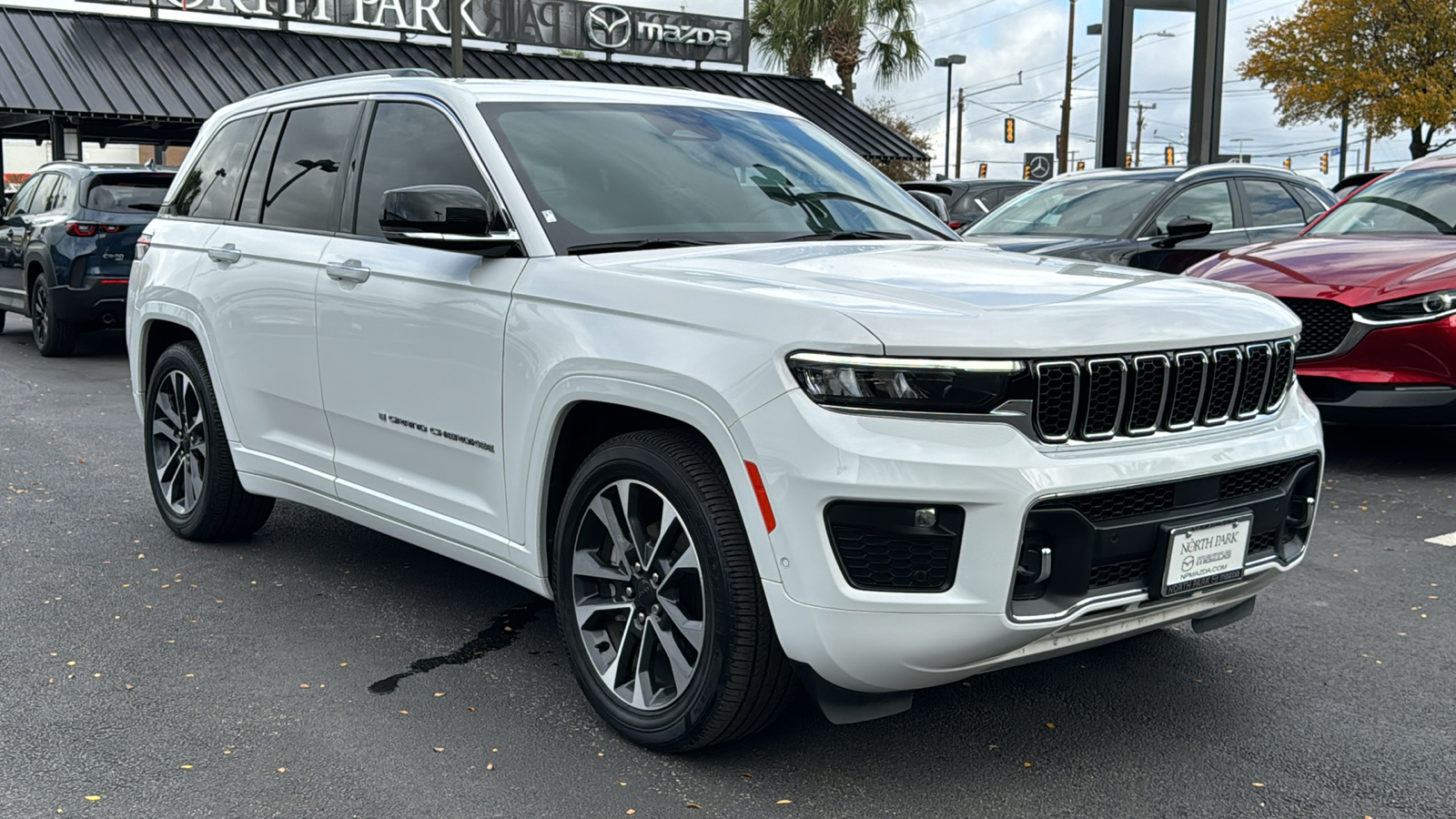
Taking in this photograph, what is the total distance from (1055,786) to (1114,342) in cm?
112

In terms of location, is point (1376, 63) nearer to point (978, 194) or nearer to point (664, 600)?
point (978, 194)

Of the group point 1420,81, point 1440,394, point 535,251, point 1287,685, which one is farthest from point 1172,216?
point 1420,81

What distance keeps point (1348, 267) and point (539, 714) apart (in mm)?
5484

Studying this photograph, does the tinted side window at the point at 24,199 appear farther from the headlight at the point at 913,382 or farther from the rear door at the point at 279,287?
the headlight at the point at 913,382

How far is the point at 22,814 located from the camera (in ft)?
10.2

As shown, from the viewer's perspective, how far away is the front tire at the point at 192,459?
5.41m

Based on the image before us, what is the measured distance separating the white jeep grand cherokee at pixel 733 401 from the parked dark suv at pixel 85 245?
861cm

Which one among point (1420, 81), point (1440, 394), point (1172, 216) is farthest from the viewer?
point (1420, 81)

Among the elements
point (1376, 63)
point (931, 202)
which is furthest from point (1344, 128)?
point (931, 202)

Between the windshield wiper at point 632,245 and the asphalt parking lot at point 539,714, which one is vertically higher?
the windshield wiper at point 632,245

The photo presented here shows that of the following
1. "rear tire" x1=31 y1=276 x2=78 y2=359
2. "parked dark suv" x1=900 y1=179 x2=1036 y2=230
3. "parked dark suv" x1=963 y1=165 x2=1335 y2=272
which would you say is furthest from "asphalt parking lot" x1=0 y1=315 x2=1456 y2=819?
"parked dark suv" x1=900 y1=179 x2=1036 y2=230

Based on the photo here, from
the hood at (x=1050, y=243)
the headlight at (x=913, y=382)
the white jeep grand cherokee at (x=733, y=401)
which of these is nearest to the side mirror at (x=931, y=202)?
the white jeep grand cherokee at (x=733, y=401)

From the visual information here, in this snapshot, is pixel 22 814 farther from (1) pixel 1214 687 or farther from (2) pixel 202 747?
(1) pixel 1214 687

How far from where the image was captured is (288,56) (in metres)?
25.0
